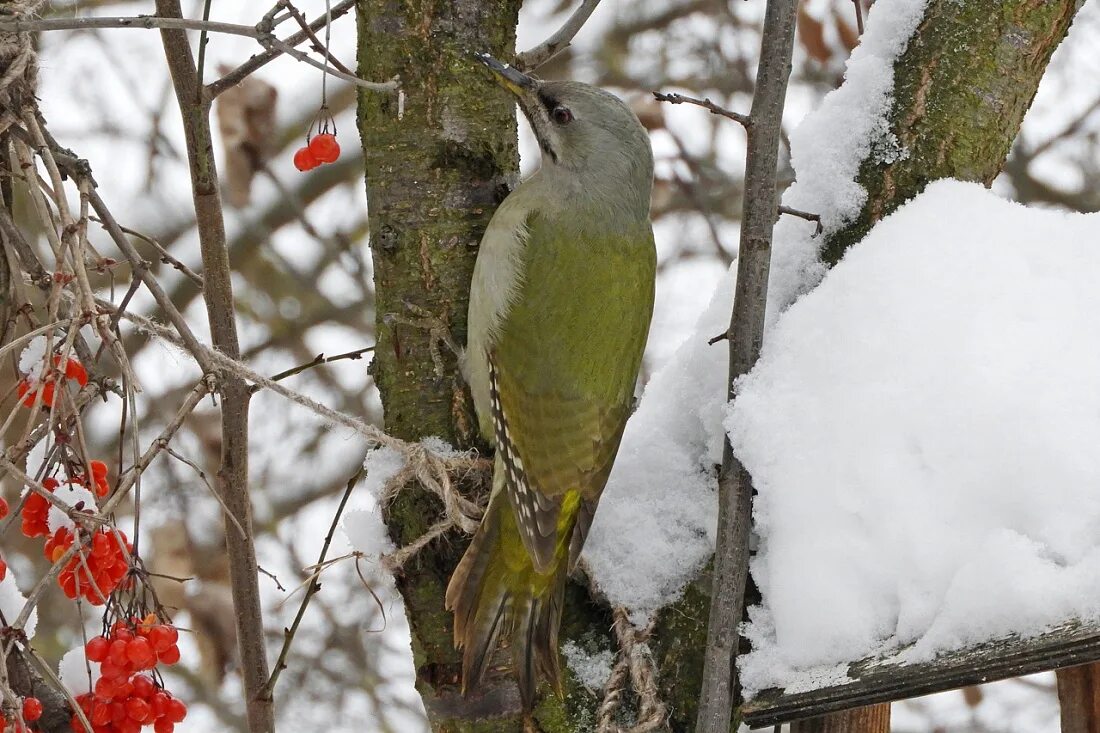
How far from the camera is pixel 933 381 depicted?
1.85m

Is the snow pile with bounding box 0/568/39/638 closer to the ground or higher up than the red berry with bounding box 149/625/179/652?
higher up

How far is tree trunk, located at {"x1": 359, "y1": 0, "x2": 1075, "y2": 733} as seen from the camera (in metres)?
2.12

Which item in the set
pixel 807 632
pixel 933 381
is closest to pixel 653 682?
pixel 807 632

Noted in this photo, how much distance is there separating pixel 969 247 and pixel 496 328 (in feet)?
3.32

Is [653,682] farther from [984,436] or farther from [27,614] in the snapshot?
[27,614]

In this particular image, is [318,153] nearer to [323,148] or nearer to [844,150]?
[323,148]

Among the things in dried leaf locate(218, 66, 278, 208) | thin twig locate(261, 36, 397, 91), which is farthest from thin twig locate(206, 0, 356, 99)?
dried leaf locate(218, 66, 278, 208)

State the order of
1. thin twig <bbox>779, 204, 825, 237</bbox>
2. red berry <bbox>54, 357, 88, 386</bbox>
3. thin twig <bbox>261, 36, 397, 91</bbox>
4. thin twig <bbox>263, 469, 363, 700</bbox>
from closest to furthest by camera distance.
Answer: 1. thin twig <bbox>261, 36, 397, 91</bbox>
2. red berry <bbox>54, 357, 88, 386</bbox>
3. thin twig <bbox>779, 204, 825, 237</bbox>
4. thin twig <bbox>263, 469, 363, 700</bbox>

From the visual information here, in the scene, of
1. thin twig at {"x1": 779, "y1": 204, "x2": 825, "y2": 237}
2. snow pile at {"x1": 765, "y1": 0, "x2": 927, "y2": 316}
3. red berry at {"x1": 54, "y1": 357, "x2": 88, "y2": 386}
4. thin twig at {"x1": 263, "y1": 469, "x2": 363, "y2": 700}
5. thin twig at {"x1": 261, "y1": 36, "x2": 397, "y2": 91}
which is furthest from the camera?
snow pile at {"x1": 765, "y1": 0, "x2": 927, "y2": 316}

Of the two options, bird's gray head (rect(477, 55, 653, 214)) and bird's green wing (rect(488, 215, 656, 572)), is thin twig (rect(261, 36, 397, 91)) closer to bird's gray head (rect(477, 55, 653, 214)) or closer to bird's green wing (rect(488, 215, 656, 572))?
bird's green wing (rect(488, 215, 656, 572))

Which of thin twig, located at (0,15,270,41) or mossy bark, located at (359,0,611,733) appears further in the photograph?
mossy bark, located at (359,0,611,733)

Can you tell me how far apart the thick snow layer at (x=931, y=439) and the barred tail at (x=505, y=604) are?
1.28 feet

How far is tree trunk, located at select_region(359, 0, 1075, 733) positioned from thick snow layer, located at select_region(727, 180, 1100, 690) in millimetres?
175

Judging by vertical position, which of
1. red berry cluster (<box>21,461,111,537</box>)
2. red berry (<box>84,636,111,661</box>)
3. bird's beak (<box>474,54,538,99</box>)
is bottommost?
red berry (<box>84,636,111,661</box>)
